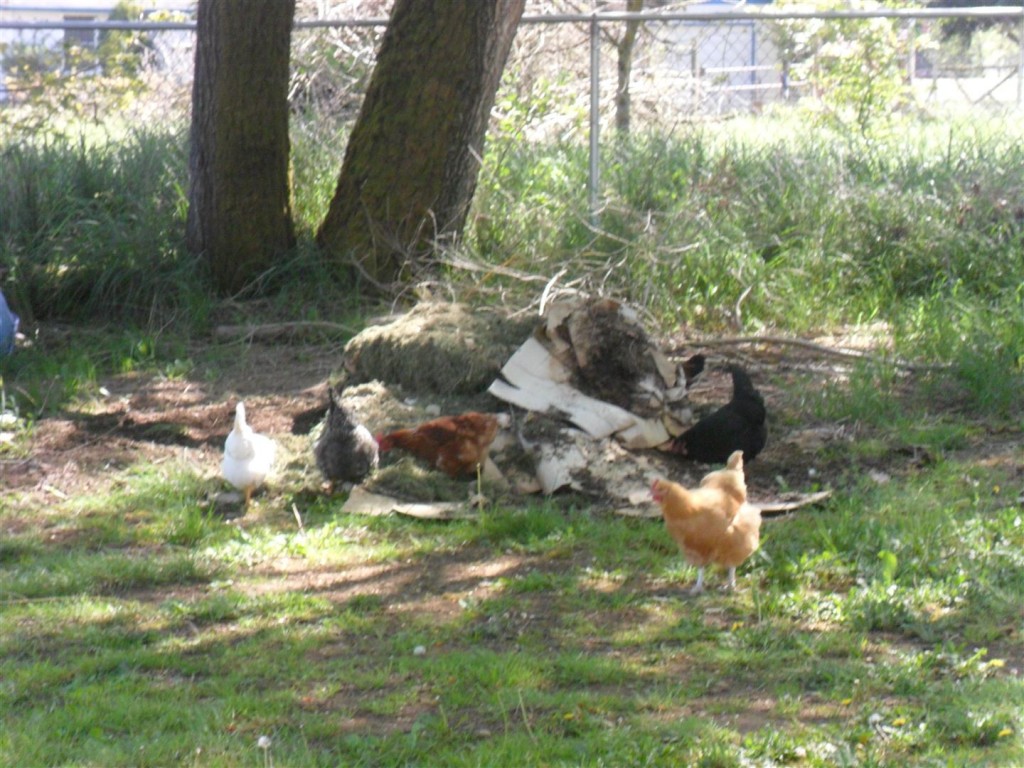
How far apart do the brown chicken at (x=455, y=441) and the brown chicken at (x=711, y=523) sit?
4.59 feet

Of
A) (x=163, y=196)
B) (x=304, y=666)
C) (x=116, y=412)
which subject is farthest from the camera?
(x=163, y=196)

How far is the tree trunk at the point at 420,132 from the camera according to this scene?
8555mm

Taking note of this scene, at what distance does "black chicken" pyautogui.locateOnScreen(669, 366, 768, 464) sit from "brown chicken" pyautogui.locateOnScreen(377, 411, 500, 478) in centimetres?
101

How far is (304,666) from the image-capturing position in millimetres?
4062

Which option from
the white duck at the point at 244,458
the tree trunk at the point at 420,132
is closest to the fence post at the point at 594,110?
the tree trunk at the point at 420,132

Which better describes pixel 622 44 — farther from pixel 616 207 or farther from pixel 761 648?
pixel 761 648

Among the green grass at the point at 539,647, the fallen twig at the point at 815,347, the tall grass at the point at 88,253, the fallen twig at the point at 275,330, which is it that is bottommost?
the green grass at the point at 539,647

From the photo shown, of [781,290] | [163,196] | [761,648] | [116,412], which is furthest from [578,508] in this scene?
[163,196]

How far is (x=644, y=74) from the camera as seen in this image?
12.2 meters

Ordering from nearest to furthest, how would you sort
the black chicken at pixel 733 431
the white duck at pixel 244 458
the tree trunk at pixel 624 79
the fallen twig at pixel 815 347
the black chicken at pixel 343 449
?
the white duck at pixel 244 458
the black chicken at pixel 343 449
the black chicken at pixel 733 431
the fallen twig at pixel 815 347
the tree trunk at pixel 624 79

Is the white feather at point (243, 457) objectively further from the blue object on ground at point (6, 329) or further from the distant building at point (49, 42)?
the distant building at point (49, 42)

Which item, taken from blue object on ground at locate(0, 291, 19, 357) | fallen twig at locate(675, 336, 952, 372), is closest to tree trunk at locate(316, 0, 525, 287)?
fallen twig at locate(675, 336, 952, 372)

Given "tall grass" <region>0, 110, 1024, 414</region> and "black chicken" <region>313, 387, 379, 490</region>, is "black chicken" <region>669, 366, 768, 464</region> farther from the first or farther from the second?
"tall grass" <region>0, 110, 1024, 414</region>

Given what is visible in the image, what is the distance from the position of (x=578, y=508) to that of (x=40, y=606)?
2.33 m
